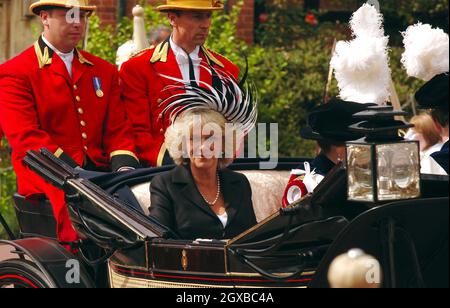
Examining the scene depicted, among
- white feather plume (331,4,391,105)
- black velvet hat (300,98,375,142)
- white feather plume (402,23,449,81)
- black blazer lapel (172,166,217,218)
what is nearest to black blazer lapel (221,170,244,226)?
black blazer lapel (172,166,217,218)

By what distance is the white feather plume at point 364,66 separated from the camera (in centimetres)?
443

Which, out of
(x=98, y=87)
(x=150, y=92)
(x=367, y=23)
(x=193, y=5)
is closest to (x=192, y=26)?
(x=193, y=5)

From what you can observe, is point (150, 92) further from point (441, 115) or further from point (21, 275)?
point (441, 115)

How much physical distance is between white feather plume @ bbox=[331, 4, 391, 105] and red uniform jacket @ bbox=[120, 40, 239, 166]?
180 cm

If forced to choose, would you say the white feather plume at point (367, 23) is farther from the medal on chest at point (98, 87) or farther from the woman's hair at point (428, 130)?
the woman's hair at point (428, 130)

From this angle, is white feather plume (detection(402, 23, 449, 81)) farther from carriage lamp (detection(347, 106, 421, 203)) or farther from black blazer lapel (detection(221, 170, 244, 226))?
black blazer lapel (detection(221, 170, 244, 226))

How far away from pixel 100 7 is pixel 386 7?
279 centimetres

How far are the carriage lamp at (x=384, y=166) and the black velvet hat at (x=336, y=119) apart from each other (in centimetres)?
20

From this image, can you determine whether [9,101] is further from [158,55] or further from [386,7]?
[386,7]

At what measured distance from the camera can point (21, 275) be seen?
17.2ft

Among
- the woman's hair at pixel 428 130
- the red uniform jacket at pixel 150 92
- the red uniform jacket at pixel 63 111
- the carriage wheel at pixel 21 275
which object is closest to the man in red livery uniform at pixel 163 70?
the red uniform jacket at pixel 150 92

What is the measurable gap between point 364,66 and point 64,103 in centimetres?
206

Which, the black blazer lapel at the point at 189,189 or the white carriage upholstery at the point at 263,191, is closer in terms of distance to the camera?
the black blazer lapel at the point at 189,189
